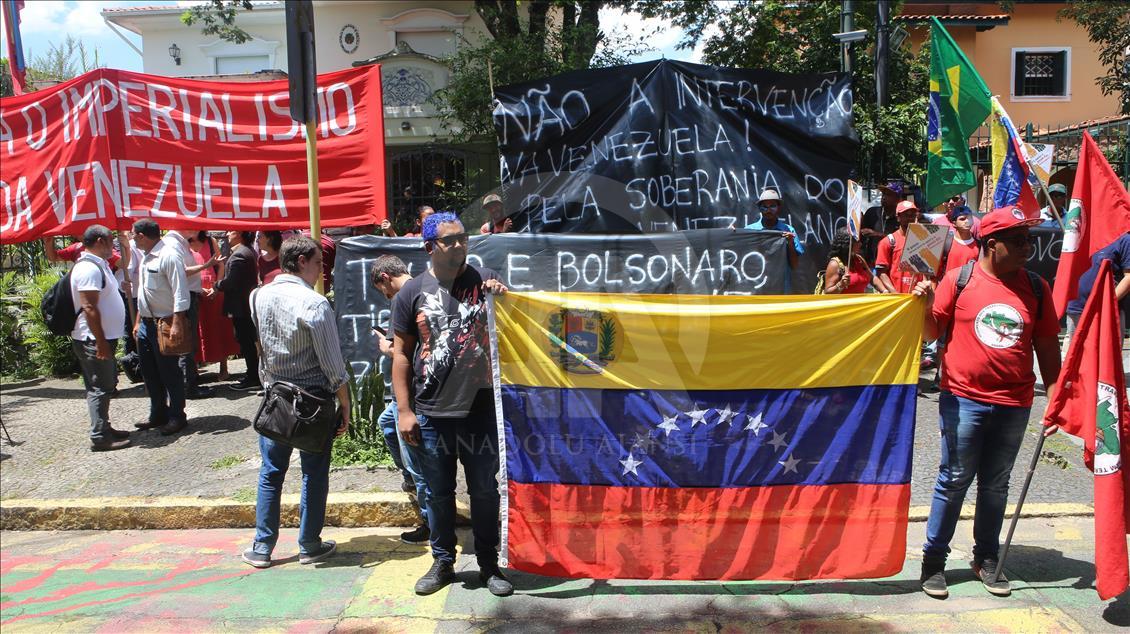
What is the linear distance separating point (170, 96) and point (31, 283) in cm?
499

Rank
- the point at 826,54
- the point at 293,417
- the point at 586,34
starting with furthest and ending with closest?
the point at 586,34 < the point at 826,54 < the point at 293,417

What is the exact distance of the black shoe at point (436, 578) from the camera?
4.34m

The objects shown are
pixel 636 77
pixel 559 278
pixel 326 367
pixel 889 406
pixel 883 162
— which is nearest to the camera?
pixel 889 406

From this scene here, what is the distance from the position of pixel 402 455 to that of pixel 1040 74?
25.2m

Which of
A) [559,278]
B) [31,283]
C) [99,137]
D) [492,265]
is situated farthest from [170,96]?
[31,283]

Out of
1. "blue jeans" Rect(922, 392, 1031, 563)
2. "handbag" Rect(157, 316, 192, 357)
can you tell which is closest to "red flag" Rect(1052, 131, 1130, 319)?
"blue jeans" Rect(922, 392, 1031, 563)

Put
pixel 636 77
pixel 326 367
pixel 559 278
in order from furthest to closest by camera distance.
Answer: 1. pixel 636 77
2. pixel 559 278
3. pixel 326 367

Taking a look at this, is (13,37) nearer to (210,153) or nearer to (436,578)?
(210,153)

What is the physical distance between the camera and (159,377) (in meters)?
7.10

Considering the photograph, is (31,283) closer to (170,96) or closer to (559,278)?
(170,96)

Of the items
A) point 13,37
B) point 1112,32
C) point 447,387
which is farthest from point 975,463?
point 13,37

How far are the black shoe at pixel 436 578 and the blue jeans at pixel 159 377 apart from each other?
3592 millimetres

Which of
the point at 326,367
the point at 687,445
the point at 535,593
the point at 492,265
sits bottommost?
the point at 535,593

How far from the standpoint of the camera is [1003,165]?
15.1 feet
